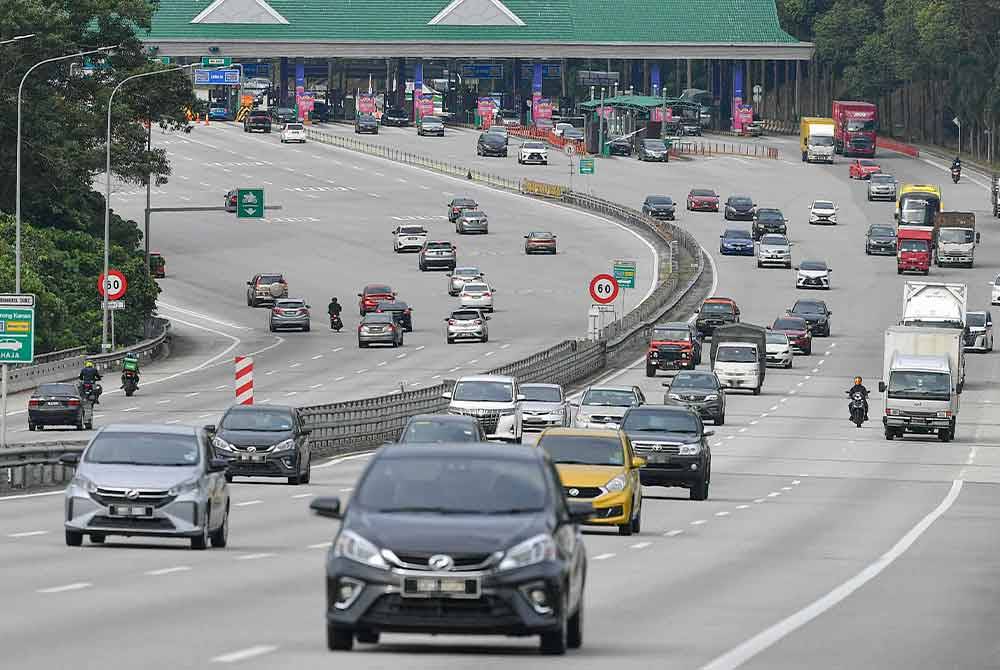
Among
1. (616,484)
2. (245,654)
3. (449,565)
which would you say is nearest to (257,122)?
(616,484)

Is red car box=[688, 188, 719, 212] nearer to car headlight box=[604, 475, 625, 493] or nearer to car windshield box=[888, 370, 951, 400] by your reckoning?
car windshield box=[888, 370, 951, 400]

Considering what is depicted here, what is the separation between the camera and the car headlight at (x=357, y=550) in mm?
14180

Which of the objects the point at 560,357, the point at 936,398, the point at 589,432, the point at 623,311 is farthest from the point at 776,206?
Result: the point at 589,432

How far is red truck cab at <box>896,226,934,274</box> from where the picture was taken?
353 feet

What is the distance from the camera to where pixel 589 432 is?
30.0 meters

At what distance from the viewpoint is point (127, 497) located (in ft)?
77.3

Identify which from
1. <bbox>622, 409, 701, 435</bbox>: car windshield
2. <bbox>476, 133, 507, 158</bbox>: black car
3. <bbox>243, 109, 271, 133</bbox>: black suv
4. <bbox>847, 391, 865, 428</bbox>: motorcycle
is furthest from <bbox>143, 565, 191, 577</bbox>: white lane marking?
<bbox>243, 109, 271, 133</bbox>: black suv

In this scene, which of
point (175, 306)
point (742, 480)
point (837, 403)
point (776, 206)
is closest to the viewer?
point (742, 480)

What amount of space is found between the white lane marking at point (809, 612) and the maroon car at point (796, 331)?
166ft

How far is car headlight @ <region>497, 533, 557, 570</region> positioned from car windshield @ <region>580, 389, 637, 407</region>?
3735 cm

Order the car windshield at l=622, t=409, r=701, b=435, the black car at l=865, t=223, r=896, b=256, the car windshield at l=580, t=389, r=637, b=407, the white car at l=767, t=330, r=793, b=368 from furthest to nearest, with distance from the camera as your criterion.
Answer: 1. the black car at l=865, t=223, r=896, b=256
2. the white car at l=767, t=330, r=793, b=368
3. the car windshield at l=580, t=389, r=637, b=407
4. the car windshield at l=622, t=409, r=701, b=435

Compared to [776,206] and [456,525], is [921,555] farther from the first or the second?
A: [776,206]

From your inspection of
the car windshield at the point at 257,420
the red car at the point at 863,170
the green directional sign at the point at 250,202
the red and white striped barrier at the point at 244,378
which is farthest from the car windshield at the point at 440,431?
the red car at the point at 863,170

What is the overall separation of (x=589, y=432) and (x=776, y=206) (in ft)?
358
